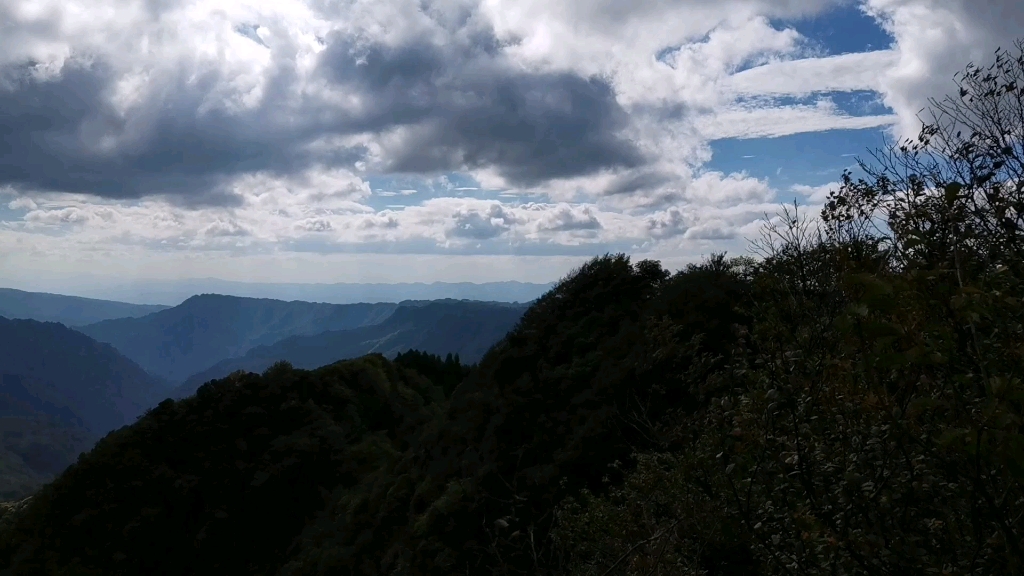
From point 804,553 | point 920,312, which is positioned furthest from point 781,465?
point 920,312

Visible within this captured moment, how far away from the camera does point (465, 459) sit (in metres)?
21.1

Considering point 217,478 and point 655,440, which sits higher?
point 655,440

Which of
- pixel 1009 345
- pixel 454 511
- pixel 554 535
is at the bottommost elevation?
pixel 454 511

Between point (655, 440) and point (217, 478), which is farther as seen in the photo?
point (217, 478)

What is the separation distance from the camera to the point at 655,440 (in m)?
11.9

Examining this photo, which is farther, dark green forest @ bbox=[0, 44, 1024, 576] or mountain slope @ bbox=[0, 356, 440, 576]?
mountain slope @ bbox=[0, 356, 440, 576]

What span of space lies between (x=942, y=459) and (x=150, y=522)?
37552mm

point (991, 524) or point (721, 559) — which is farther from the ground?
point (991, 524)

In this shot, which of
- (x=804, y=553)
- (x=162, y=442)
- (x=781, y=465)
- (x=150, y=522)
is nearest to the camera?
(x=804, y=553)

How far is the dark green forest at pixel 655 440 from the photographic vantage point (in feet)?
13.1

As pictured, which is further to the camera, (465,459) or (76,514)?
(76,514)

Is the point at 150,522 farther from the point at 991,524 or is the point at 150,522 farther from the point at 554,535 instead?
the point at 991,524

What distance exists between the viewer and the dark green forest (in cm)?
399

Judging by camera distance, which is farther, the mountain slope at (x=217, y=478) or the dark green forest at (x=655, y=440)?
the mountain slope at (x=217, y=478)
